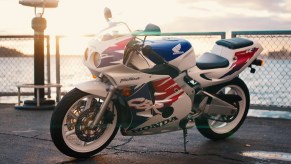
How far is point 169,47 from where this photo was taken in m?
4.24

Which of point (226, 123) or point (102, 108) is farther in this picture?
point (226, 123)

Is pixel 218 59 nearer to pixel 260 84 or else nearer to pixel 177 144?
pixel 177 144

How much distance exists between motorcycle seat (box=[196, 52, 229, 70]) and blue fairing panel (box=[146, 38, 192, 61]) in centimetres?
38

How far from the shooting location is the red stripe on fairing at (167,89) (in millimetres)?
4238

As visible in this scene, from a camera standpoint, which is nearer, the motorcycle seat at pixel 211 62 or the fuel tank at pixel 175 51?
the fuel tank at pixel 175 51

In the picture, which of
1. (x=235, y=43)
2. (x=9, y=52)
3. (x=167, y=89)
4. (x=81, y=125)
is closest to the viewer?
(x=81, y=125)

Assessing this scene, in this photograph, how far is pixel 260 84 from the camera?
8031 millimetres

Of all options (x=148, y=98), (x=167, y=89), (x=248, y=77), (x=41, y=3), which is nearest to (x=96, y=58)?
(x=148, y=98)

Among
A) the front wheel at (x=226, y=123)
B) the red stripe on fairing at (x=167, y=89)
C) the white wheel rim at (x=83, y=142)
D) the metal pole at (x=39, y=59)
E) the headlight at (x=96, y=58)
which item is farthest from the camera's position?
the metal pole at (x=39, y=59)

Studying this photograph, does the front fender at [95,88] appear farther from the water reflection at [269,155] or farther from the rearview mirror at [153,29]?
the water reflection at [269,155]

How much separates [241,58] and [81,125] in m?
1.98

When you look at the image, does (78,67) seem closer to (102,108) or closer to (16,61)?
(16,61)

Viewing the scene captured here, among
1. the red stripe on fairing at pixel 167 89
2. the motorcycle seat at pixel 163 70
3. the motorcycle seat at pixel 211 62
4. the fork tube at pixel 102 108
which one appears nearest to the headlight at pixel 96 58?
the fork tube at pixel 102 108

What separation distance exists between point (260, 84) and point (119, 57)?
4.68 m
